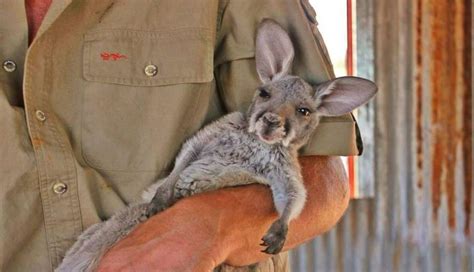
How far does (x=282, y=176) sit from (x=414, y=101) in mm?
2596

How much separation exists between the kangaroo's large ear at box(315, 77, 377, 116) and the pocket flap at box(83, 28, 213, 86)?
9.7 inches

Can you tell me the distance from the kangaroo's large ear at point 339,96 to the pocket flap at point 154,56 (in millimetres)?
246

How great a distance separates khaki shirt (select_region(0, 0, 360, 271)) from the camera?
5.21ft

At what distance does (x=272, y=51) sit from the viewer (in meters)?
1.71

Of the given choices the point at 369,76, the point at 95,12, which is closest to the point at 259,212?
the point at 95,12

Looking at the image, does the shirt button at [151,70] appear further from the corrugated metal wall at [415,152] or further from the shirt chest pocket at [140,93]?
the corrugated metal wall at [415,152]

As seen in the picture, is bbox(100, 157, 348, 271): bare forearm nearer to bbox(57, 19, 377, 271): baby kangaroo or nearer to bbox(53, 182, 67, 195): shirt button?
bbox(57, 19, 377, 271): baby kangaroo

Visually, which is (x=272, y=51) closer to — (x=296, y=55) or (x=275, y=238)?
(x=296, y=55)

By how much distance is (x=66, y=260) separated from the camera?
5.25 feet

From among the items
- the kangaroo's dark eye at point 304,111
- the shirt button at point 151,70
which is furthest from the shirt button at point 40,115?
the kangaroo's dark eye at point 304,111

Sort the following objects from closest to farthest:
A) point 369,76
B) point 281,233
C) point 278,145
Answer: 1. point 281,233
2. point 278,145
3. point 369,76

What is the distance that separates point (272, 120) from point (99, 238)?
42cm

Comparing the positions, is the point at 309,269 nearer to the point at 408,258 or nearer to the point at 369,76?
the point at 408,258

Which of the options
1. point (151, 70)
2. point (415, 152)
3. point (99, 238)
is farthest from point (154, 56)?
point (415, 152)
